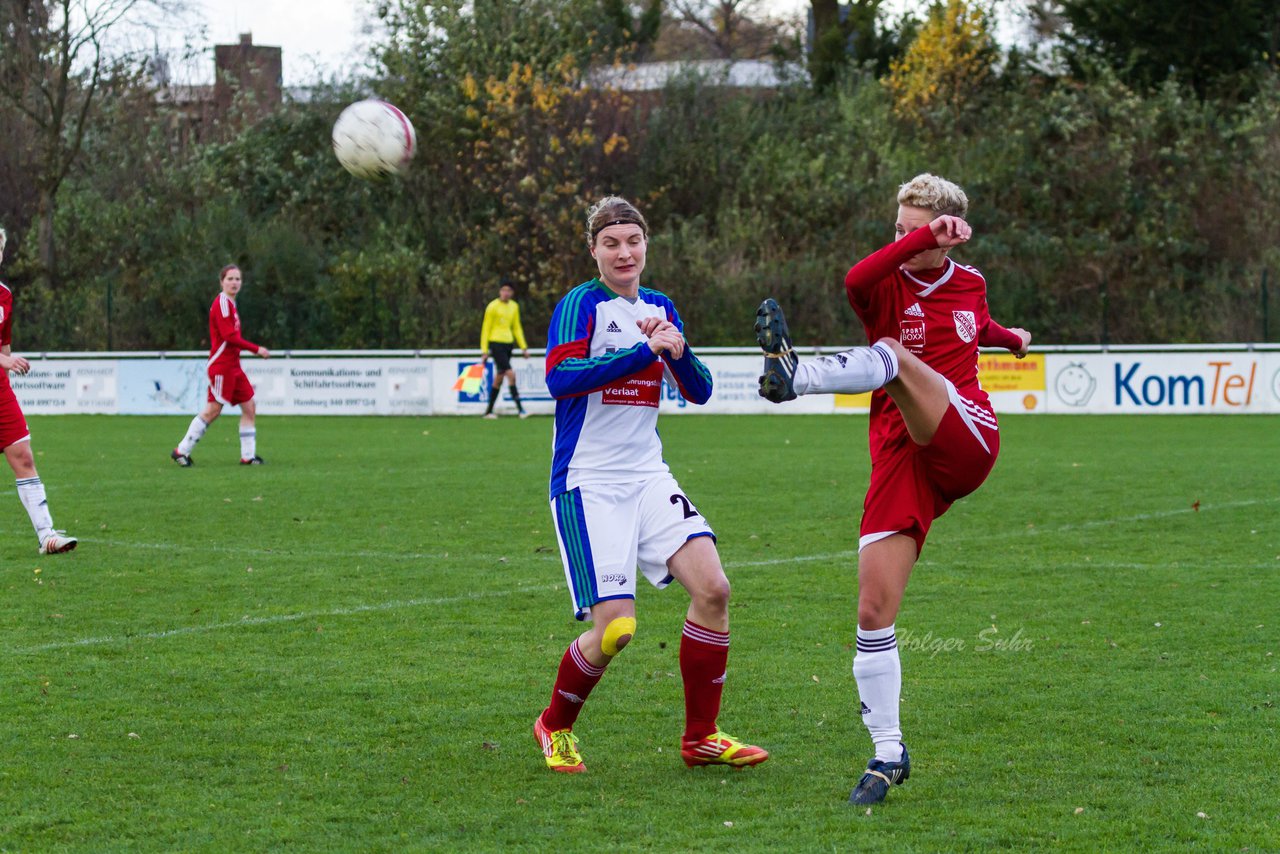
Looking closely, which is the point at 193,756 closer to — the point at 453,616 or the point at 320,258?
the point at 453,616

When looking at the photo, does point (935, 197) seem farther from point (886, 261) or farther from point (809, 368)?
point (809, 368)

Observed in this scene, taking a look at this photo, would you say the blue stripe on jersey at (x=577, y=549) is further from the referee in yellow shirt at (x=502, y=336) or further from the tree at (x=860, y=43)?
the tree at (x=860, y=43)

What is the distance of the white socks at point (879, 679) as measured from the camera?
190 inches

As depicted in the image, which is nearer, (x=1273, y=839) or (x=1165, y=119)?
(x=1273, y=839)

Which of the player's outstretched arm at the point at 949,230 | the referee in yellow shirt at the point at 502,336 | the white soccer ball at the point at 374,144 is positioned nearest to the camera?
the player's outstretched arm at the point at 949,230

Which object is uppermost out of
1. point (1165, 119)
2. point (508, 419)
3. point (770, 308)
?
point (1165, 119)

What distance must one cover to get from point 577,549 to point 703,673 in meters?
0.58

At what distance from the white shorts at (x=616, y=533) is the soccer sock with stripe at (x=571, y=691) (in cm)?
17

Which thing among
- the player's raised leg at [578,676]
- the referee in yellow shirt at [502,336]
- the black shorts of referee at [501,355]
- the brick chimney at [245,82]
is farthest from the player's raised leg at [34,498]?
the brick chimney at [245,82]

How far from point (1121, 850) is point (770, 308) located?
70.7 inches

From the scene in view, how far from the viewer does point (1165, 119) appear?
3453 cm

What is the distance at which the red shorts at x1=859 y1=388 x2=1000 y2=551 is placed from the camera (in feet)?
15.9

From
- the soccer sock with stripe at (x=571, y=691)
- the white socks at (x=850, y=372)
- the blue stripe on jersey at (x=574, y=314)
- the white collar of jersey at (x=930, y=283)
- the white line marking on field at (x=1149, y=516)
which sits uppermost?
the white collar of jersey at (x=930, y=283)

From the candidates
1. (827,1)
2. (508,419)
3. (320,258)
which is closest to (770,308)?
(508,419)
